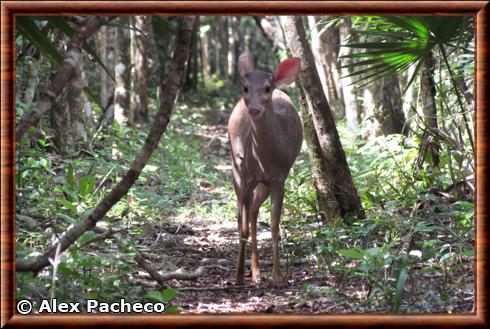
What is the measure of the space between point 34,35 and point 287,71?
2273 mm

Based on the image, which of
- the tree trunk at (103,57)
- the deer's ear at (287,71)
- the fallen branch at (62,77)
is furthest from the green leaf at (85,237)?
the tree trunk at (103,57)

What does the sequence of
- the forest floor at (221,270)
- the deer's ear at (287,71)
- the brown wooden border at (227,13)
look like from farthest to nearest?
the deer's ear at (287,71) → the forest floor at (221,270) → the brown wooden border at (227,13)

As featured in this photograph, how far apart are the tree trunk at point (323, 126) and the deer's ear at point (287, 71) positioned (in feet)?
4.46

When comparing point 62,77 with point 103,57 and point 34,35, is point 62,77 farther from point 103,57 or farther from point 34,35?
point 103,57

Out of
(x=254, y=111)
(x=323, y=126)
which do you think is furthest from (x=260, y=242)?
(x=254, y=111)

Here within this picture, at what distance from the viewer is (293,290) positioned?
19.2 feet

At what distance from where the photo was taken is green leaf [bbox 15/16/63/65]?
4391 millimetres

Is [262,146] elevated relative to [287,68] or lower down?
lower down

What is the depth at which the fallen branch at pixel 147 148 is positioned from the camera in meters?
4.62

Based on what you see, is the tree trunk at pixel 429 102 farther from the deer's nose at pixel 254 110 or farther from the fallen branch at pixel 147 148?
the fallen branch at pixel 147 148

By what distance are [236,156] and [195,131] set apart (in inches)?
415

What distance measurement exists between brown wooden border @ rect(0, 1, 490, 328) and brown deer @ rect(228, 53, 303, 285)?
2.04 meters

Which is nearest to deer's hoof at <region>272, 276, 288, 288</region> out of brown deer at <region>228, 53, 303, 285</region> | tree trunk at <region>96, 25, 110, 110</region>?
brown deer at <region>228, 53, 303, 285</region>

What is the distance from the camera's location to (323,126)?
7594 mm
